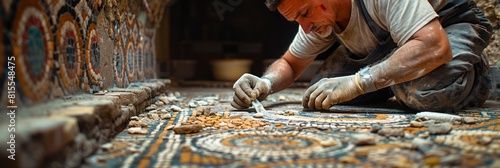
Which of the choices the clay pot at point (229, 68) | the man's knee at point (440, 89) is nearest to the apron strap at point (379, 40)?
the man's knee at point (440, 89)

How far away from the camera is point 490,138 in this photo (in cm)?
121

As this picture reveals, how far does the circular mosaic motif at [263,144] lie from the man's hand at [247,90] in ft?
1.95

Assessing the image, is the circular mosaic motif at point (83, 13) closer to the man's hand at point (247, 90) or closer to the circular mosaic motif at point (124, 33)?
the circular mosaic motif at point (124, 33)

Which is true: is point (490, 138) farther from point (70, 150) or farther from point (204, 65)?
point (204, 65)

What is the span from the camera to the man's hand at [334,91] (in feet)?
6.07

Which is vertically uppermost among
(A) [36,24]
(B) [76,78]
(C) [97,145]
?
(A) [36,24]

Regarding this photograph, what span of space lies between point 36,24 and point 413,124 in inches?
52.7

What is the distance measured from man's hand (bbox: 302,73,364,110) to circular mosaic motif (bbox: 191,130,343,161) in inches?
19.9

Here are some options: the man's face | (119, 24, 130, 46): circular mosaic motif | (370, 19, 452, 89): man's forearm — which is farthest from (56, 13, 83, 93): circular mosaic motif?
(370, 19, 452, 89): man's forearm

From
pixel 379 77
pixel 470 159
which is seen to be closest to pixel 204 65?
pixel 379 77

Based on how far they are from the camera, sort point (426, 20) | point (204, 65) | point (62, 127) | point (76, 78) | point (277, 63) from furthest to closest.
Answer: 1. point (204, 65)
2. point (277, 63)
3. point (426, 20)
4. point (76, 78)
5. point (62, 127)

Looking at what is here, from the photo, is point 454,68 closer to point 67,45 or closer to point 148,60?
point 67,45

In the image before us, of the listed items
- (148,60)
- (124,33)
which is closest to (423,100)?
(124,33)

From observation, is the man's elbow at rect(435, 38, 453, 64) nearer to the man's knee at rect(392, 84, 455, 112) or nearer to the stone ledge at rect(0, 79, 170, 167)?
the man's knee at rect(392, 84, 455, 112)
